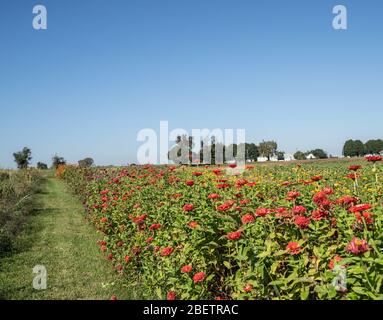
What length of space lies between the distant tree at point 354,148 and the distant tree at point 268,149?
2503 centimetres

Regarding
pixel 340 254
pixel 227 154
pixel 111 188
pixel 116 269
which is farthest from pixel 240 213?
pixel 227 154

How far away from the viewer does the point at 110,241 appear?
6.97m

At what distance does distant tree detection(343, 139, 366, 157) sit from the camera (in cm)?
12204

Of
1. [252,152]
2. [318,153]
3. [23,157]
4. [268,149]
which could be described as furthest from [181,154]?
[318,153]

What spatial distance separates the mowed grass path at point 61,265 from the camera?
5516mm

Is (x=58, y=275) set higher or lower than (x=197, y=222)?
lower

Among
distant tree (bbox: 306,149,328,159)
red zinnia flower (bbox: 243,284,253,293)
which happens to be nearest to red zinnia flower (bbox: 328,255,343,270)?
red zinnia flower (bbox: 243,284,253,293)

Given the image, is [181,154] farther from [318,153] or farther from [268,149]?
[318,153]

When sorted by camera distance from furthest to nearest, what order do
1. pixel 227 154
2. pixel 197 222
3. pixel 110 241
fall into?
pixel 227 154, pixel 110 241, pixel 197 222

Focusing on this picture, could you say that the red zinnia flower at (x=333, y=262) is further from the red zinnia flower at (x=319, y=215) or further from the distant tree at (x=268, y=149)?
the distant tree at (x=268, y=149)

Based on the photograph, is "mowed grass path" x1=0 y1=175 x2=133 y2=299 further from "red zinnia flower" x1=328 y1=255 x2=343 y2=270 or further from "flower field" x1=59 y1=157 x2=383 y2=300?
"red zinnia flower" x1=328 y1=255 x2=343 y2=270

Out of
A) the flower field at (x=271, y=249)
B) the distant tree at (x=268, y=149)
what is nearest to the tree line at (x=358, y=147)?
the distant tree at (x=268, y=149)
